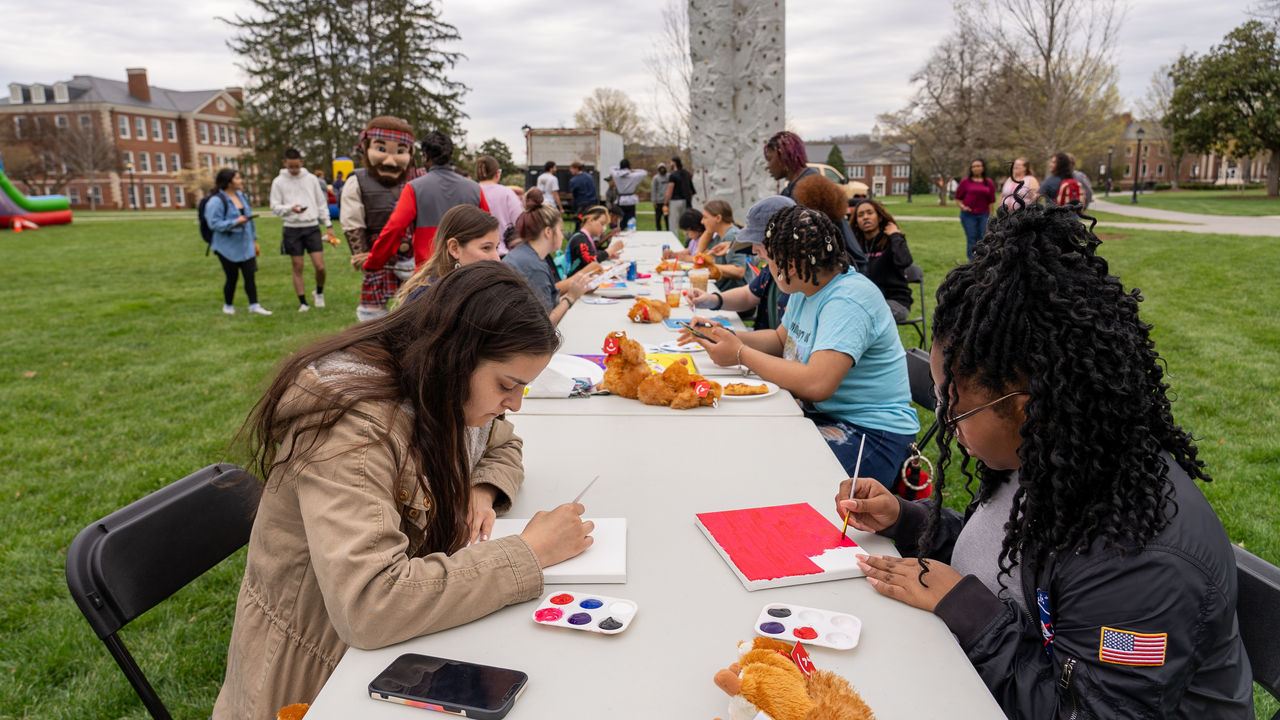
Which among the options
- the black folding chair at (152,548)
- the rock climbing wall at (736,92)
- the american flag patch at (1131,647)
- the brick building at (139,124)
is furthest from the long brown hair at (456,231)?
the brick building at (139,124)

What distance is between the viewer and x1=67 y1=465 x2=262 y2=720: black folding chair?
60.0 inches

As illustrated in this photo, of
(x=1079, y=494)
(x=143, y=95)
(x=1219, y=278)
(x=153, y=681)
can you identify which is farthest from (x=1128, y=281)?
(x=143, y=95)

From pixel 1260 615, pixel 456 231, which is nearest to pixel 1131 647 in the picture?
pixel 1260 615

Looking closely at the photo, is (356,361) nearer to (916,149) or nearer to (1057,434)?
(1057,434)

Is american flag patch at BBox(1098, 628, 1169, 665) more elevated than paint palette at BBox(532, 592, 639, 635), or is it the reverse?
american flag patch at BBox(1098, 628, 1169, 665)

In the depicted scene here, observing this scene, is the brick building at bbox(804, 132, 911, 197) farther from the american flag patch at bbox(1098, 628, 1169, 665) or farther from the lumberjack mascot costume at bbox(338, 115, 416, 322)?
the american flag patch at bbox(1098, 628, 1169, 665)

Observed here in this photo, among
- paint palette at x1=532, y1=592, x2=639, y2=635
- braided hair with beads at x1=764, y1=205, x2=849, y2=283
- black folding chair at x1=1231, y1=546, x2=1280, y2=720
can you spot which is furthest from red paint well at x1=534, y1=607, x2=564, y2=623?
braided hair with beads at x1=764, y1=205, x2=849, y2=283

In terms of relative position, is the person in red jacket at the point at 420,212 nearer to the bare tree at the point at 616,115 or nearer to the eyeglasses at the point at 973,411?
the eyeglasses at the point at 973,411

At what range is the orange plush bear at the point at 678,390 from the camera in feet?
8.87

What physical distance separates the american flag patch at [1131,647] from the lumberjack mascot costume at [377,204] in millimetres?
4420

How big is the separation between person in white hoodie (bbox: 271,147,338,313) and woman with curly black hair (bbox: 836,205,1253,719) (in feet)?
26.5

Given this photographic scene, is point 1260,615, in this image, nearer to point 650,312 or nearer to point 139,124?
point 650,312

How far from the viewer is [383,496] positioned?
1.32 metres

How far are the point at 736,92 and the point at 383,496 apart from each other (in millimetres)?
8092
